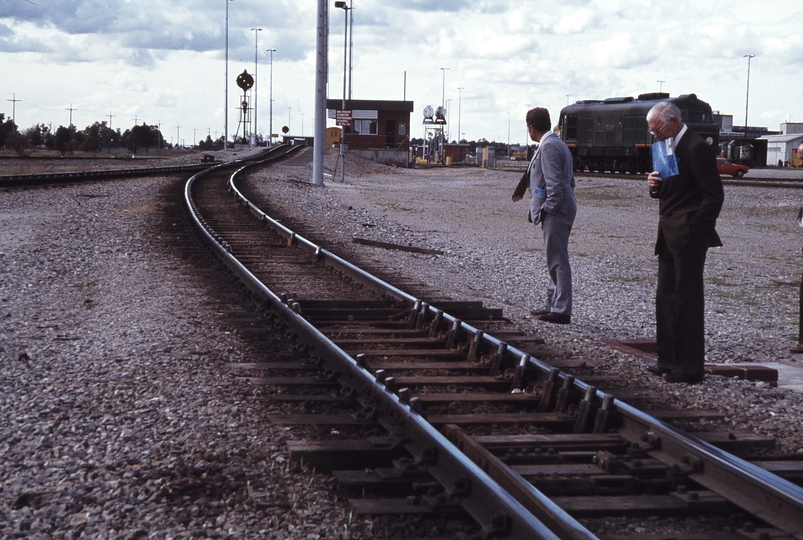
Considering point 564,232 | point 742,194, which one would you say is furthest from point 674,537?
point 742,194

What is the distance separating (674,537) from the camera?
344cm

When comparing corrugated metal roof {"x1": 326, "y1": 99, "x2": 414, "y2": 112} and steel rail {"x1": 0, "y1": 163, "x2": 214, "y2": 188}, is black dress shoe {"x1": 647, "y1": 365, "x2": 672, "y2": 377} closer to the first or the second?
steel rail {"x1": 0, "y1": 163, "x2": 214, "y2": 188}

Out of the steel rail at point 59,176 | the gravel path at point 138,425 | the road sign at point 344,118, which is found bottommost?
the gravel path at point 138,425

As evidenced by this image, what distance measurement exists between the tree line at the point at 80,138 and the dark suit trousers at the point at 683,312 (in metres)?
79.7

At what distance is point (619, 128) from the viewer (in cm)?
4212

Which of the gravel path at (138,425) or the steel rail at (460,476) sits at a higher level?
the steel rail at (460,476)

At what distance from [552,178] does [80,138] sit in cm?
10767

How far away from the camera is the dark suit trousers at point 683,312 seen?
240 inches

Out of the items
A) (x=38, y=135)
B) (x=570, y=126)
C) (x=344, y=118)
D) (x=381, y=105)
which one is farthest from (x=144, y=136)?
(x=344, y=118)

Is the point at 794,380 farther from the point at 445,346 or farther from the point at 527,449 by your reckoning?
the point at 527,449

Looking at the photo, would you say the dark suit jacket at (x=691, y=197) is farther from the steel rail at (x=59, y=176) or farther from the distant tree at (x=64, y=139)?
the distant tree at (x=64, y=139)

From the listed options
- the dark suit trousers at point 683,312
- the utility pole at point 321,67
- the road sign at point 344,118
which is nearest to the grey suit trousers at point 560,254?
the dark suit trousers at point 683,312

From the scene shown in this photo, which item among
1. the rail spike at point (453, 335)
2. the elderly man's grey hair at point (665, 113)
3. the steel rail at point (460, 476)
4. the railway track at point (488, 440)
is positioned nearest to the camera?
the steel rail at point (460, 476)

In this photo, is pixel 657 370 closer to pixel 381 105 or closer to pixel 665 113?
pixel 665 113
